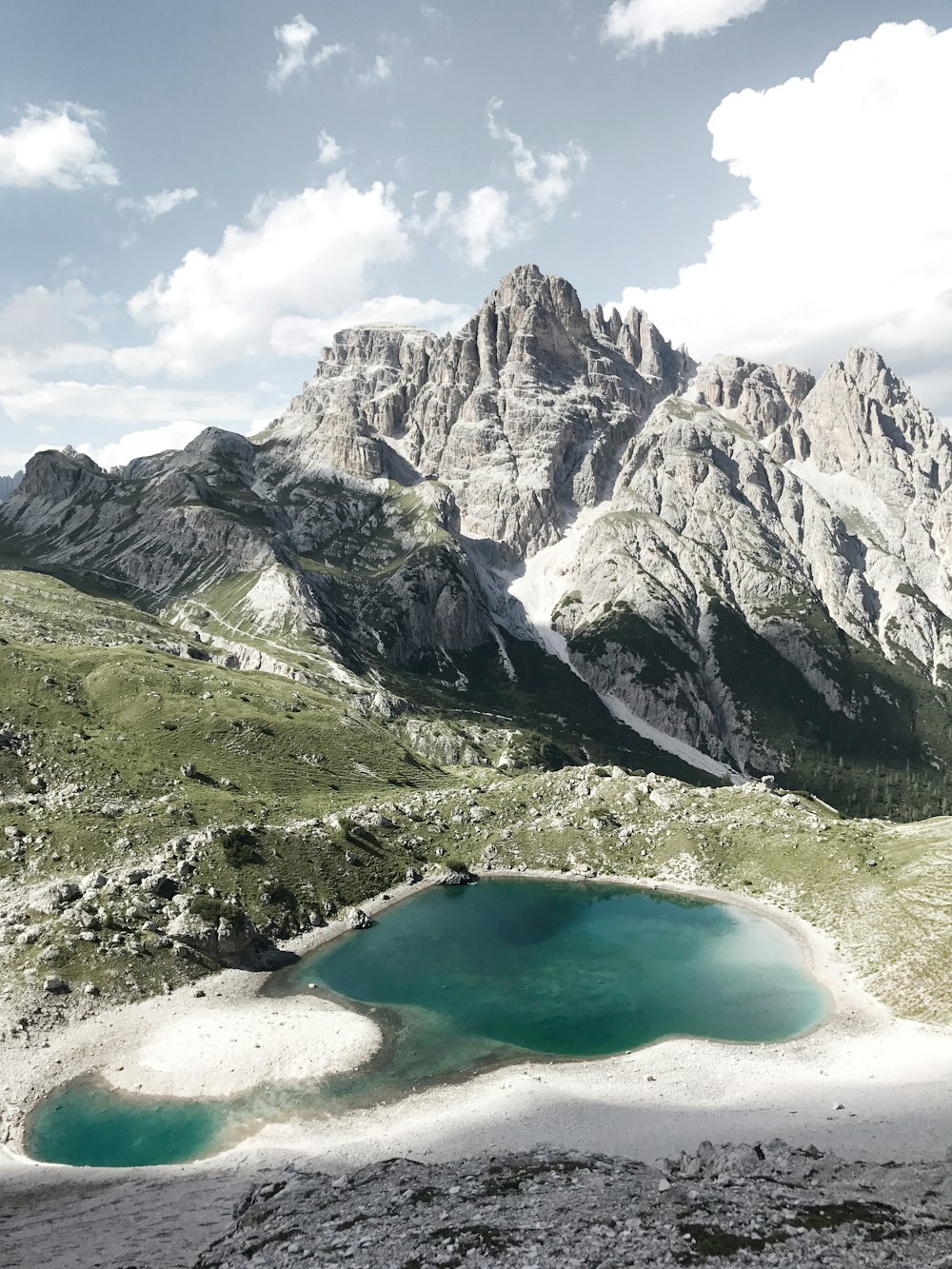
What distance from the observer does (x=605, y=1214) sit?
36.4m

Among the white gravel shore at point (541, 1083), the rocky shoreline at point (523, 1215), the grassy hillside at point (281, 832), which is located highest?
the grassy hillside at point (281, 832)

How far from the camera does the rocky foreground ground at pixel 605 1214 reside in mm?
33062

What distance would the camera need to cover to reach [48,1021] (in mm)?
60469

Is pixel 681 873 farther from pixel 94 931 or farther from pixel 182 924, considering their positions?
pixel 94 931

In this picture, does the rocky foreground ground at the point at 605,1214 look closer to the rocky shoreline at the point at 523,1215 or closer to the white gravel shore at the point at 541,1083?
the rocky shoreline at the point at 523,1215

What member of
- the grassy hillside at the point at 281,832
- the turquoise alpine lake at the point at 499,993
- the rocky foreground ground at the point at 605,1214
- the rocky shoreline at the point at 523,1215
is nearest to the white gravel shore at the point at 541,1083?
the turquoise alpine lake at the point at 499,993

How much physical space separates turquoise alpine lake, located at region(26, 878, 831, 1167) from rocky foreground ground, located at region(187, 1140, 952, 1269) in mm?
13296

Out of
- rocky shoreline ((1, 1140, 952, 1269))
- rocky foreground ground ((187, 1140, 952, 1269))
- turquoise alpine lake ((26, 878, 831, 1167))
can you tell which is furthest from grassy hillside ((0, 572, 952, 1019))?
rocky foreground ground ((187, 1140, 952, 1269))

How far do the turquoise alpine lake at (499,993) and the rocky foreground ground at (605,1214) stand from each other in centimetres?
1330

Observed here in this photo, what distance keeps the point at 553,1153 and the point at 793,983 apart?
40.4m

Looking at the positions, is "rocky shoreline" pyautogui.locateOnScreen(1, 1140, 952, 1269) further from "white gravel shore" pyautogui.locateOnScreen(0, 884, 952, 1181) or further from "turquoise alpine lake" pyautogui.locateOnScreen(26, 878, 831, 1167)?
"turquoise alpine lake" pyautogui.locateOnScreen(26, 878, 831, 1167)

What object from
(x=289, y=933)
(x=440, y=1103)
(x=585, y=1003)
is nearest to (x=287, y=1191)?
(x=440, y=1103)

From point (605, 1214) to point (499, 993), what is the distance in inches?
1473

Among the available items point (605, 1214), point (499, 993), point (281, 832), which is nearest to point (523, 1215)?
point (605, 1214)
